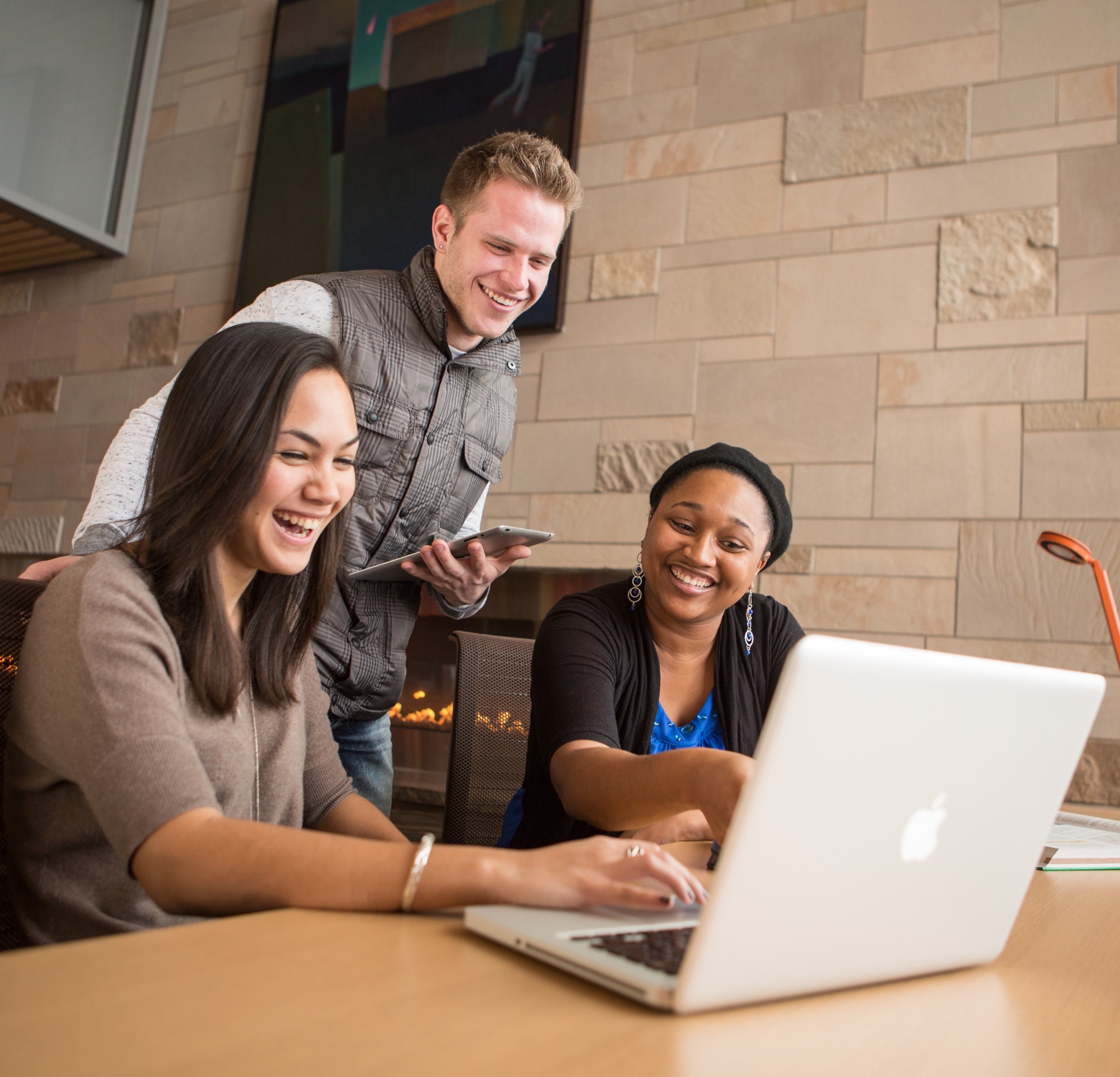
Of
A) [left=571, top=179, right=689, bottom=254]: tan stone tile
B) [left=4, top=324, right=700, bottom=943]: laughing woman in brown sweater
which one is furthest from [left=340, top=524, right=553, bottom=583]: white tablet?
[left=571, top=179, right=689, bottom=254]: tan stone tile

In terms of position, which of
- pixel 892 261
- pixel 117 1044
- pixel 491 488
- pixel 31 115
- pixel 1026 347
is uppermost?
pixel 31 115

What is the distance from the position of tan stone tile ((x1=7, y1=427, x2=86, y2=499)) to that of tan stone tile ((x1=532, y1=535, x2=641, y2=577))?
2.02m

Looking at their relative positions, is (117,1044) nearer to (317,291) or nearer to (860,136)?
(317,291)

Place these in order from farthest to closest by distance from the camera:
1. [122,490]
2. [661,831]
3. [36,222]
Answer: [36,222] < [122,490] < [661,831]

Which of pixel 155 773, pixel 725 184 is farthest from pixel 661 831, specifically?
pixel 725 184

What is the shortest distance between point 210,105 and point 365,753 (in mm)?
3322

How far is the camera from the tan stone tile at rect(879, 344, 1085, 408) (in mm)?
2725

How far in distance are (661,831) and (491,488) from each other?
2.20 meters

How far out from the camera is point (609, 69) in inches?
136

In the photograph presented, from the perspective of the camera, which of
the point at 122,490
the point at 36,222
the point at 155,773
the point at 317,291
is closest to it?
the point at 155,773

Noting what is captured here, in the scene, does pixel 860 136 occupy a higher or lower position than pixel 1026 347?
higher

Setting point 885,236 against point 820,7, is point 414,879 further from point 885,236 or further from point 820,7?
point 820,7

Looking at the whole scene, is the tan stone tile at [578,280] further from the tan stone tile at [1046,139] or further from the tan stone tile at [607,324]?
the tan stone tile at [1046,139]

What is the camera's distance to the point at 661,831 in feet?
4.24
